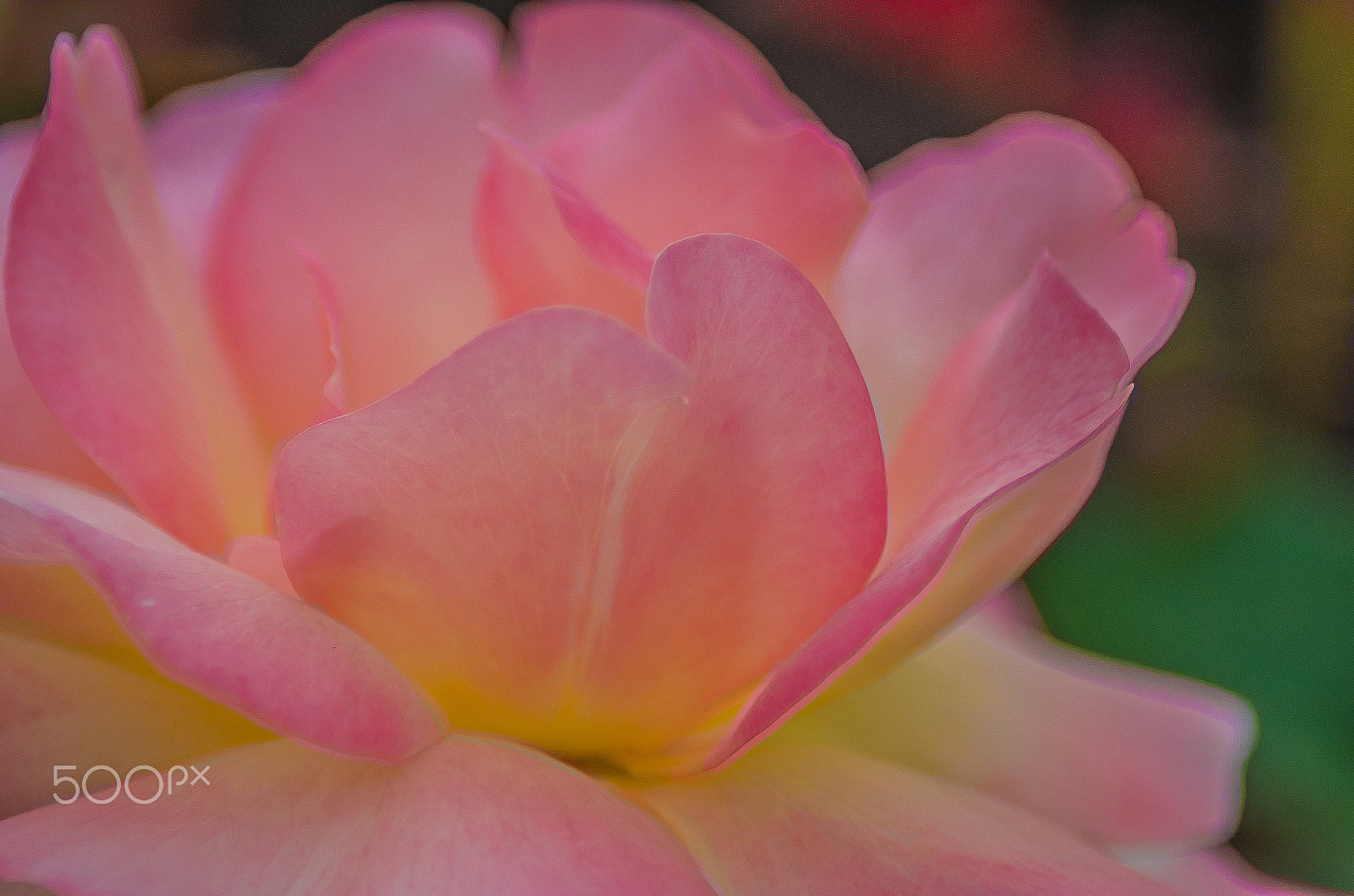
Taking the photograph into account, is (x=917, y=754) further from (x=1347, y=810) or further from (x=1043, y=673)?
(x=1347, y=810)

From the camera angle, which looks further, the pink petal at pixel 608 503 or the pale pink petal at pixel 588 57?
the pale pink petal at pixel 588 57

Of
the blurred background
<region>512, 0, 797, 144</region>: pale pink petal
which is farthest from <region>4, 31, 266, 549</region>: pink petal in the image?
the blurred background

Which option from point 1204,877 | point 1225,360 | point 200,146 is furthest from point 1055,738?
point 1225,360

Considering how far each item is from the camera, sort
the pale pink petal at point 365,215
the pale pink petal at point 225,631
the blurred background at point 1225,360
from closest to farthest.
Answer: the pale pink petal at point 225,631 → the pale pink petal at point 365,215 → the blurred background at point 1225,360

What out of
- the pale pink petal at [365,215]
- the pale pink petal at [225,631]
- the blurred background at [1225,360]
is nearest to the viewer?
the pale pink petal at [225,631]

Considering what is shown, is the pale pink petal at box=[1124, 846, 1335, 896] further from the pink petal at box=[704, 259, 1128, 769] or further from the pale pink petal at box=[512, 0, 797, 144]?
the pale pink petal at box=[512, 0, 797, 144]

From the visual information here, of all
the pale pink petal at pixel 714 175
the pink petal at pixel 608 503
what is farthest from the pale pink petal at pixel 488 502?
the pale pink petal at pixel 714 175

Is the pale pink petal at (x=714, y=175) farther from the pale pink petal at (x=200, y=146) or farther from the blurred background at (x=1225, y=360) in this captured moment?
the blurred background at (x=1225, y=360)

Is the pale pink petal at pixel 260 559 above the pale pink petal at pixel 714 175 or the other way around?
the other way around
